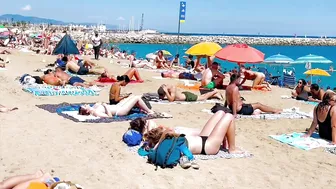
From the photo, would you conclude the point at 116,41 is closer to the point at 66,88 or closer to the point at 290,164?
the point at 66,88

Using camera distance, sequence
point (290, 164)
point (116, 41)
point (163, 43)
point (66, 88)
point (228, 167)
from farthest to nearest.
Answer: point (163, 43), point (116, 41), point (66, 88), point (290, 164), point (228, 167)

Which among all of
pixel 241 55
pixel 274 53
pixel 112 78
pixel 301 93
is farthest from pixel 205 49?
pixel 274 53

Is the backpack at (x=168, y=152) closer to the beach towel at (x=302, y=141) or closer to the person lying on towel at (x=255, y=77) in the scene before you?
the beach towel at (x=302, y=141)

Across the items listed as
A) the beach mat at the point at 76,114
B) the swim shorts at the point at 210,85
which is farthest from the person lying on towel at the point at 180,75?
the beach mat at the point at 76,114

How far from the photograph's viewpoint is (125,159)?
5.44 metres

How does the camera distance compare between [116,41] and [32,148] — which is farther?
[116,41]

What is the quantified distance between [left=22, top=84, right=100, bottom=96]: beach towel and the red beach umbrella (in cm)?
340

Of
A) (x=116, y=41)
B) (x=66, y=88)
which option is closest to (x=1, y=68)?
(x=66, y=88)

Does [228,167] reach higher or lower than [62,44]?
lower

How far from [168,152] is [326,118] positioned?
2736 mm

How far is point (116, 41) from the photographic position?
6950 centimetres

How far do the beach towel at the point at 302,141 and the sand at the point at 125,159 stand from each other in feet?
0.45

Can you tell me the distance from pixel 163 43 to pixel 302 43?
37609 mm

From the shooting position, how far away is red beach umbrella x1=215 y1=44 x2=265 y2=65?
1137 cm
